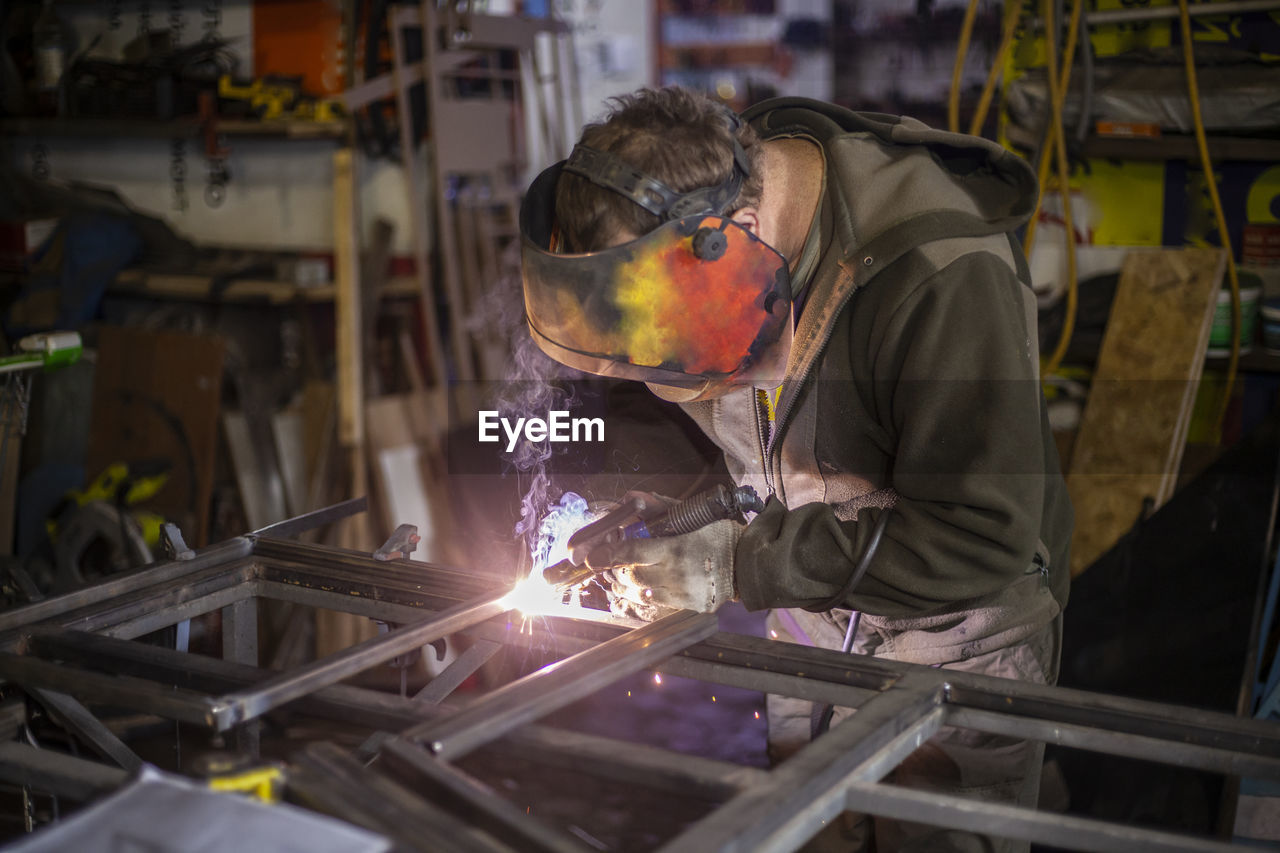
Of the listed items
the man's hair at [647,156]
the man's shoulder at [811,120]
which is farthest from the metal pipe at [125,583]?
the man's shoulder at [811,120]

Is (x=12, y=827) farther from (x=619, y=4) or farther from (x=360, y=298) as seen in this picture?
(x=619, y=4)

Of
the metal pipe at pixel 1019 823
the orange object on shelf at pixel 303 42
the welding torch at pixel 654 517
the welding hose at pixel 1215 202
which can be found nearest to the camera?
the metal pipe at pixel 1019 823

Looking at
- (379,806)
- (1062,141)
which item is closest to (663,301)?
(379,806)

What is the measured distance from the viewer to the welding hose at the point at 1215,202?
3.42m

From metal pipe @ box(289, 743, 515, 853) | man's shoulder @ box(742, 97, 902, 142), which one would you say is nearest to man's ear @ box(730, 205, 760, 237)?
man's shoulder @ box(742, 97, 902, 142)

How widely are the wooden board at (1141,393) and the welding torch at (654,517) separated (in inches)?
89.9

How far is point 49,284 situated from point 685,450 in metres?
3.72

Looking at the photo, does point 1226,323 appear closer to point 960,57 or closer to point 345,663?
point 960,57

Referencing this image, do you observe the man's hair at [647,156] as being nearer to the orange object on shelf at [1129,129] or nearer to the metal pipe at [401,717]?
the metal pipe at [401,717]

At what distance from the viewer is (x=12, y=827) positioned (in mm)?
2900

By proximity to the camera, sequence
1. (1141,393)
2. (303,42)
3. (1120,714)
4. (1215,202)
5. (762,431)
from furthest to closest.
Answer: (303,42) < (1141,393) < (1215,202) < (762,431) < (1120,714)

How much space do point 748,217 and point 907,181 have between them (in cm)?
25

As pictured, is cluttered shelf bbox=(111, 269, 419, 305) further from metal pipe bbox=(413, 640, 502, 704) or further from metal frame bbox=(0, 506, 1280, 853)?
metal pipe bbox=(413, 640, 502, 704)

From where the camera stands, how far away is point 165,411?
455 centimetres
